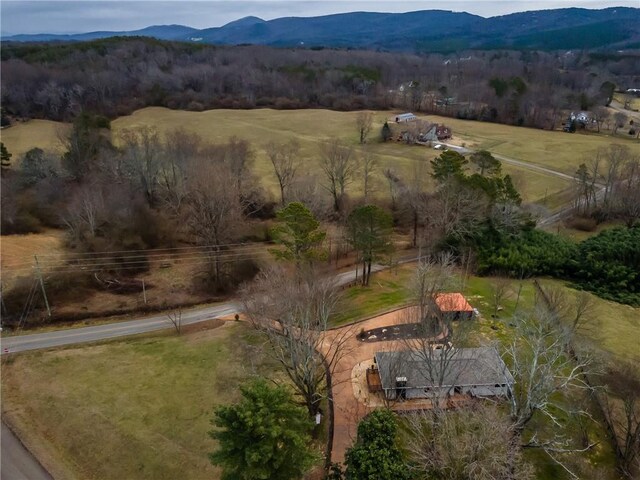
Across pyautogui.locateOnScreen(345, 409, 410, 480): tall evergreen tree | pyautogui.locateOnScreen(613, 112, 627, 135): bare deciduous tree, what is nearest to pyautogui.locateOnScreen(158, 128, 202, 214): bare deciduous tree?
pyautogui.locateOnScreen(345, 409, 410, 480): tall evergreen tree

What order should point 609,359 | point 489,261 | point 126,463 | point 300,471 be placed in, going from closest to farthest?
point 300,471 < point 126,463 < point 609,359 < point 489,261

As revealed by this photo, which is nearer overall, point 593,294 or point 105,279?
point 593,294

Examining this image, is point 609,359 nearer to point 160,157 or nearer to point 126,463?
point 126,463

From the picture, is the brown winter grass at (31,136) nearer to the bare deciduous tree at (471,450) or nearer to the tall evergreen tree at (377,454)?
the tall evergreen tree at (377,454)

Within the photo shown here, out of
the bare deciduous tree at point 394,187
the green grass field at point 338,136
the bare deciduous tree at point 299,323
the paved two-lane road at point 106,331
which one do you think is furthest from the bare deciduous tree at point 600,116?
the paved two-lane road at point 106,331

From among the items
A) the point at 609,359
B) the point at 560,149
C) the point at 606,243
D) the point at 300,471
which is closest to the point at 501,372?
the point at 609,359

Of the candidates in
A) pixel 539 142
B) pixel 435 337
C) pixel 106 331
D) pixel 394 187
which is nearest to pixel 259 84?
pixel 539 142
